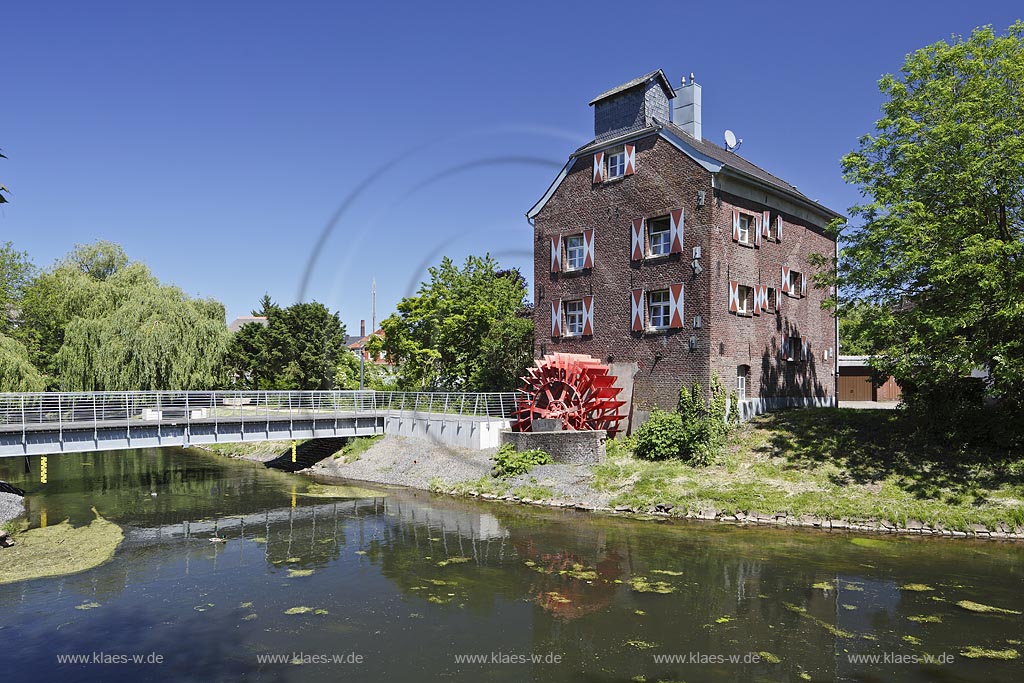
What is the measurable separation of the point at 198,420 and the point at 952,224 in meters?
26.3

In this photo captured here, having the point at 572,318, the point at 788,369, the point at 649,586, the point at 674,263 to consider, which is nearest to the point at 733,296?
the point at 674,263

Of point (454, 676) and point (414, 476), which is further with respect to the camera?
point (414, 476)

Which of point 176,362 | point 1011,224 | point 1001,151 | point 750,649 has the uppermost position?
point 1001,151

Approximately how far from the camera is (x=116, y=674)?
31.7ft

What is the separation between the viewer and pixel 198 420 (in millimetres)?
24797

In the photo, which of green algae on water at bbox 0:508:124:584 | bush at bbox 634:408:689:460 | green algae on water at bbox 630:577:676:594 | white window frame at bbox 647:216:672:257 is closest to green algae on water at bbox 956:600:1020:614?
green algae on water at bbox 630:577:676:594

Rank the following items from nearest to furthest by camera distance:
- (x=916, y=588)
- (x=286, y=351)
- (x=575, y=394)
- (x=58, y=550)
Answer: (x=916, y=588) → (x=58, y=550) → (x=575, y=394) → (x=286, y=351)

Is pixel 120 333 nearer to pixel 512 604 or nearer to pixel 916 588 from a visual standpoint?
pixel 512 604

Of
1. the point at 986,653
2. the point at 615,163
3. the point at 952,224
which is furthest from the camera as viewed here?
the point at 615,163

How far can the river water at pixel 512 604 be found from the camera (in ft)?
33.0

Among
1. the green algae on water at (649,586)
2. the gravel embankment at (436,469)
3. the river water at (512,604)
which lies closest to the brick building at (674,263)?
the gravel embankment at (436,469)

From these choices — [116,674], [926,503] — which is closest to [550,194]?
[926,503]

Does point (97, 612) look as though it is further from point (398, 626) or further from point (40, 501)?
point (40, 501)

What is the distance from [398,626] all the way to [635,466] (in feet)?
44.6
